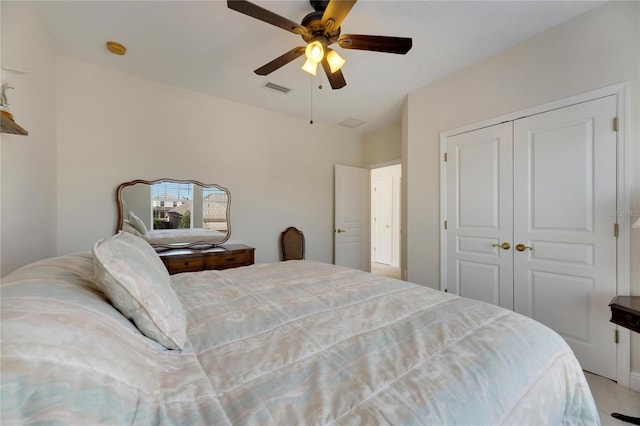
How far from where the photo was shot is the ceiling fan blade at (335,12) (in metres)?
1.50

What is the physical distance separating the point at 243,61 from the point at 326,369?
2890 millimetres

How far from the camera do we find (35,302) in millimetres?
587

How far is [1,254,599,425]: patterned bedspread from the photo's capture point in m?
0.47

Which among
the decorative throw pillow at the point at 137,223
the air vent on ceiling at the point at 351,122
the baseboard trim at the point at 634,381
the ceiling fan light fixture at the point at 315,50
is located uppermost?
the air vent on ceiling at the point at 351,122

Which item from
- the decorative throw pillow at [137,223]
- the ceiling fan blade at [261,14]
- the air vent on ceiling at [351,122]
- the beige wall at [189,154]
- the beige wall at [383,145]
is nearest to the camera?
the ceiling fan blade at [261,14]

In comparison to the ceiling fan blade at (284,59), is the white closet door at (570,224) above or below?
below

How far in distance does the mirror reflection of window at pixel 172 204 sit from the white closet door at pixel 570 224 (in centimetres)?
364

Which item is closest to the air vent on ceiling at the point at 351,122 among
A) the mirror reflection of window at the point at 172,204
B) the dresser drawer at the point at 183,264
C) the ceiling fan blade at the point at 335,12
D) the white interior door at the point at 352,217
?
the white interior door at the point at 352,217

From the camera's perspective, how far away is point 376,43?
1790mm

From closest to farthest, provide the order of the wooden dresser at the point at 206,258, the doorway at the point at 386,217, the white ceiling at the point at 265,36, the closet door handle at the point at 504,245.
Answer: the white ceiling at the point at 265,36, the closet door handle at the point at 504,245, the wooden dresser at the point at 206,258, the doorway at the point at 386,217

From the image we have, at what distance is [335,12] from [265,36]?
915mm

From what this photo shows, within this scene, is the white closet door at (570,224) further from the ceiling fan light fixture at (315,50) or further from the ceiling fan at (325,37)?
the ceiling fan light fixture at (315,50)

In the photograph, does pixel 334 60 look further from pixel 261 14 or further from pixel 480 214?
pixel 480 214

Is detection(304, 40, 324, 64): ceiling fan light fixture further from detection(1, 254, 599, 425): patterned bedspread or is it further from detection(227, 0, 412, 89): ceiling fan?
detection(1, 254, 599, 425): patterned bedspread
